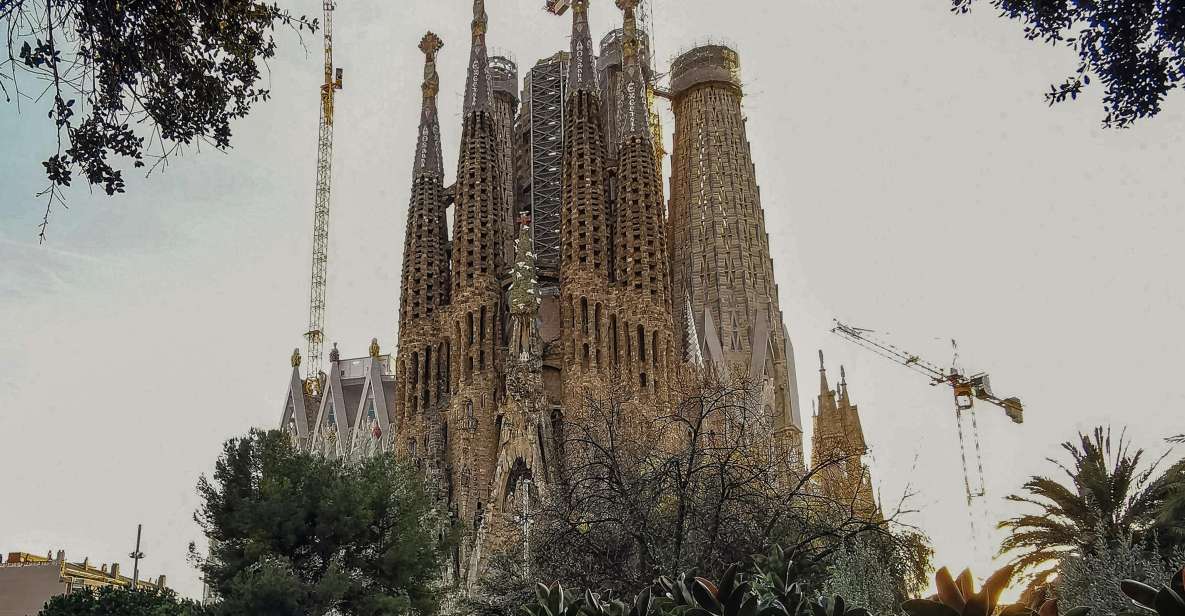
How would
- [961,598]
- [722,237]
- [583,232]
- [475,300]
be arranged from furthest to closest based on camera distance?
[722,237] < [583,232] < [475,300] < [961,598]

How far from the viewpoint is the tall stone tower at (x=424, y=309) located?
126 feet

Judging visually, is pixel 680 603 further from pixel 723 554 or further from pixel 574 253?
pixel 574 253

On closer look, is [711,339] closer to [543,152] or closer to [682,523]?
[543,152]

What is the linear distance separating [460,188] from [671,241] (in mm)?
9244

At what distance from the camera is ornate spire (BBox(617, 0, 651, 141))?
1603 inches

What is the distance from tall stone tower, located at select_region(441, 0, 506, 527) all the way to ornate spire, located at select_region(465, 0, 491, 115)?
0.12 ft

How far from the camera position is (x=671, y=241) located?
45438 mm

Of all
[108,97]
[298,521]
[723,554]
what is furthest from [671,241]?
[108,97]

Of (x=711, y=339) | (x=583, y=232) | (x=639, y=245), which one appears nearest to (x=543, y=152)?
(x=583, y=232)

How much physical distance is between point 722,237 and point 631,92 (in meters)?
6.79

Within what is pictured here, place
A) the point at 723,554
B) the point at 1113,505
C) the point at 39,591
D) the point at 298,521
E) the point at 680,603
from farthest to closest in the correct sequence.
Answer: the point at 39,591, the point at 298,521, the point at 1113,505, the point at 723,554, the point at 680,603

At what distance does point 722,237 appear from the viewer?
43.9 metres

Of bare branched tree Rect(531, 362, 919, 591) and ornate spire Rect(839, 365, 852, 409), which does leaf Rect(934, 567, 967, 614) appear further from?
ornate spire Rect(839, 365, 852, 409)

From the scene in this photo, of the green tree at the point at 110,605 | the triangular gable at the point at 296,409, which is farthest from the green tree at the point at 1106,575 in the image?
the triangular gable at the point at 296,409
